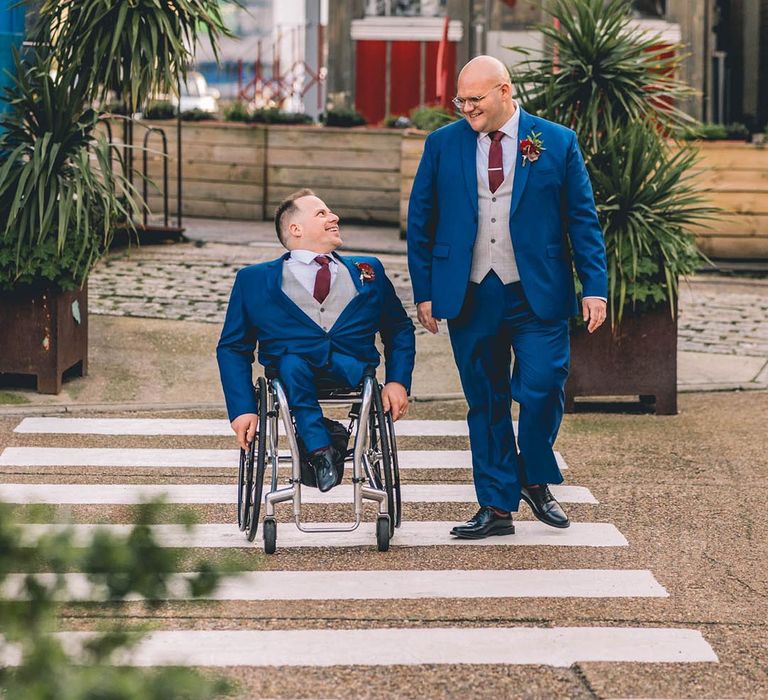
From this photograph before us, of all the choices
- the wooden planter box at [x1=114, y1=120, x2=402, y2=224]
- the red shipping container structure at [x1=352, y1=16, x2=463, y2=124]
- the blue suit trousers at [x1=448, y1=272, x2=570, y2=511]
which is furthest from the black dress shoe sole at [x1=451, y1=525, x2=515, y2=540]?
the red shipping container structure at [x1=352, y1=16, x2=463, y2=124]

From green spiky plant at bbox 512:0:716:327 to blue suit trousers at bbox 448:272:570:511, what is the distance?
8.37 ft

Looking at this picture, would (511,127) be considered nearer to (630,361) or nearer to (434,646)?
(434,646)

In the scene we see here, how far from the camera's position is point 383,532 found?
19.1 ft

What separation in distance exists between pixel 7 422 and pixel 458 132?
11.7 ft

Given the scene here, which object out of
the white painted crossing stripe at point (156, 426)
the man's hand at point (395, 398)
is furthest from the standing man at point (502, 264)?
the white painted crossing stripe at point (156, 426)

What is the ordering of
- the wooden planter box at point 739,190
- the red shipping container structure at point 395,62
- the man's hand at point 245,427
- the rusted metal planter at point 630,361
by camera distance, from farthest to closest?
the red shipping container structure at point 395,62
the wooden planter box at point 739,190
the rusted metal planter at point 630,361
the man's hand at point 245,427

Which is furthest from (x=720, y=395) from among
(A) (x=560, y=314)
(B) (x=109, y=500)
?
(B) (x=109, y=500)

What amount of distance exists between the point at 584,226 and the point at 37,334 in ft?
13.1

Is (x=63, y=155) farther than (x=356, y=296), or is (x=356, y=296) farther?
(x=63, y=155)

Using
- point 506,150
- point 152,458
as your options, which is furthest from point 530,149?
point 152,458

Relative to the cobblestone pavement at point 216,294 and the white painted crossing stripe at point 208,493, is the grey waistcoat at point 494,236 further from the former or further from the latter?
the cobblestone pavement at point 216,294

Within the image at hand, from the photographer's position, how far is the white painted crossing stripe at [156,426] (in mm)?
8258

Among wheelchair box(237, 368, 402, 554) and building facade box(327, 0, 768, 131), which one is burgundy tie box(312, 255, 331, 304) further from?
building facade box(327, 0, 768, 131)

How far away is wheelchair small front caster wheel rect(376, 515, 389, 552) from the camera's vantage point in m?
5.80
